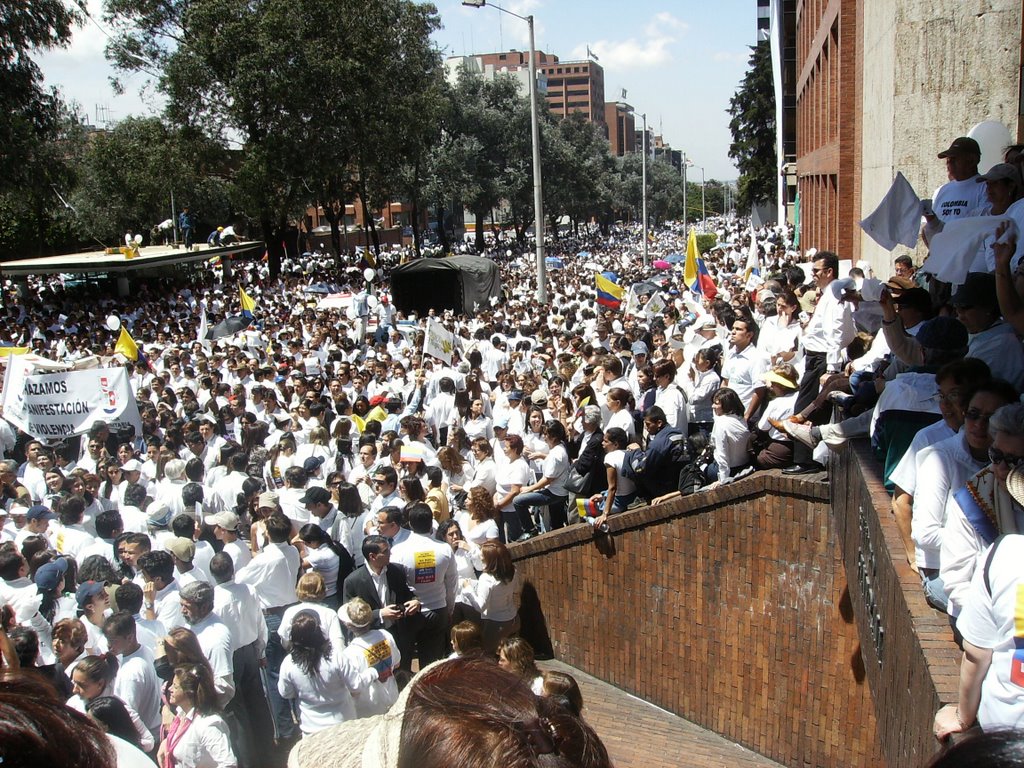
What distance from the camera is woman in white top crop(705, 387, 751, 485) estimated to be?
794cm

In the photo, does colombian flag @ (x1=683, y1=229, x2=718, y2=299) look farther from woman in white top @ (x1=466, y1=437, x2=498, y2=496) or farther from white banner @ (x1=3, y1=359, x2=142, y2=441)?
white banner @ (x1=3, y1=359, x2=142, y2=441)

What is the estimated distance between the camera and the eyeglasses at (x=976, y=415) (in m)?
3.60

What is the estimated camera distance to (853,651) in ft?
25.0

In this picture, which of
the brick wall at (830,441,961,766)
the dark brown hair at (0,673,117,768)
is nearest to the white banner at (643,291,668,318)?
the brick wall at (830,441,961,766)

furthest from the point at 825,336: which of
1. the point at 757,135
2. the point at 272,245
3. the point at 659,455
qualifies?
the point at 757,135

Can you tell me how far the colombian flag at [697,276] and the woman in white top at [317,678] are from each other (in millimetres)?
11361

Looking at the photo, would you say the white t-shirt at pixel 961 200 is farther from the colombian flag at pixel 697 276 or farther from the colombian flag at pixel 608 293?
the colombian flag at pixel 608 293

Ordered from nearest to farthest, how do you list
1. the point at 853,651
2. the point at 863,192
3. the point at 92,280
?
the point at 853,651 < the point at 863,192 < the point at 92,280

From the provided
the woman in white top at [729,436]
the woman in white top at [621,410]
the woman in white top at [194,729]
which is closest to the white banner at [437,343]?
the woman in white top at [621,410]

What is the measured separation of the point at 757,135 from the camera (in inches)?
2579

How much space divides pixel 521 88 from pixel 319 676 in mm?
55256

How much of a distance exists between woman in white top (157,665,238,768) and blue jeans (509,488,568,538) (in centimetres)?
484

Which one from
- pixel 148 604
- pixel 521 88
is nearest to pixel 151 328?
pixel 148 604

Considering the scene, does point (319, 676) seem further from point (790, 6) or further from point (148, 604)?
point (790, 6)
